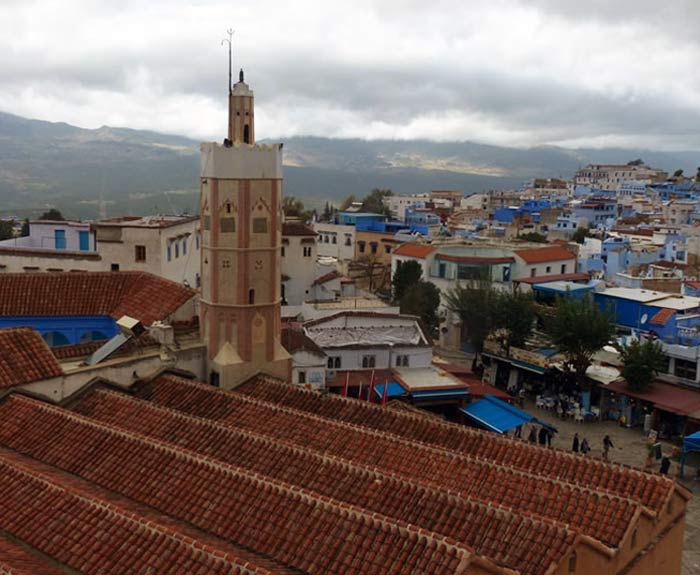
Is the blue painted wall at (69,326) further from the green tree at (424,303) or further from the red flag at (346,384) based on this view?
the green tree at (424,303)

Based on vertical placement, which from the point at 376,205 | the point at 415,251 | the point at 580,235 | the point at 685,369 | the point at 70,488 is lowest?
the point at 685,369

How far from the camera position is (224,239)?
20.1 m

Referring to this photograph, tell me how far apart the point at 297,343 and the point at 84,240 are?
49.3 feet

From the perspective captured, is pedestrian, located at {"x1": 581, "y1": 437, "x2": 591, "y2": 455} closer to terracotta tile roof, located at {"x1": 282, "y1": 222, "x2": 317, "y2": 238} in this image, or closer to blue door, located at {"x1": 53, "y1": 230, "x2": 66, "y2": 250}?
terracotta tile roof, located at {"x1": 282, "y1": 222, "x2": 317, "y2": 238}

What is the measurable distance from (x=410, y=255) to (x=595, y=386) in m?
20.5

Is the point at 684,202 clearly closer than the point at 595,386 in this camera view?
No

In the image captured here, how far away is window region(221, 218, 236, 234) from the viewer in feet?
65.8

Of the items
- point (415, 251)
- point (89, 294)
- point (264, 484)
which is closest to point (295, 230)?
point (415, 251)

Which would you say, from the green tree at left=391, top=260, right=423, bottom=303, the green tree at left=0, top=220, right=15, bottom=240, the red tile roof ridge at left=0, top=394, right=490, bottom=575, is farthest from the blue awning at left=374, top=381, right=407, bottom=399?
the green tree at left=0, top=220, right=15, bottom=240

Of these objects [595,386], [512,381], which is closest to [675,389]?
[595,386]

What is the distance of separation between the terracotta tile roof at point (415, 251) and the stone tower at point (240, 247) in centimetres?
2746

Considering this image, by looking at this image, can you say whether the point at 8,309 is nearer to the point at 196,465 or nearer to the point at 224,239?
the point at 224,239

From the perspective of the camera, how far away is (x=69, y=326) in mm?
22531

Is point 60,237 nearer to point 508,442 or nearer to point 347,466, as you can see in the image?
point 508,442
